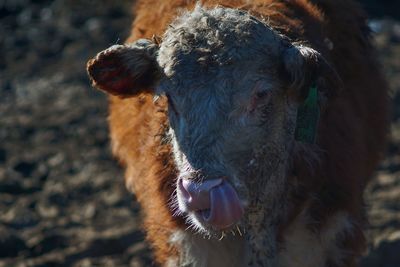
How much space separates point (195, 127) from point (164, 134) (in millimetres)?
653

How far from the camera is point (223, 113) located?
550 centimetres

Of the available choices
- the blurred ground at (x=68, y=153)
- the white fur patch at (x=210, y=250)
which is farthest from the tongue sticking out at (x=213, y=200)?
the blurred ground at (x=68, y=153)

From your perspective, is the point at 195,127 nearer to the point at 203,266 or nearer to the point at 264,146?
the point at 264,146

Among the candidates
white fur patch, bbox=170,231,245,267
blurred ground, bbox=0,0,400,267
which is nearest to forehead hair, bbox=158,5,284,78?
white fur patch, bbox=170,231,245,267

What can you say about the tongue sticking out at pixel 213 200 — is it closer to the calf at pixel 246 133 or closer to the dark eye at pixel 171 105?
the calf at pixel 246 133

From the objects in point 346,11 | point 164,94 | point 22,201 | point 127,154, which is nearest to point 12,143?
point 22,201

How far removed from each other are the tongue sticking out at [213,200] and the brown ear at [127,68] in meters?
0.80

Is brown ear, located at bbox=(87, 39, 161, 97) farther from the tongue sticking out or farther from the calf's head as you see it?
the tongue sticking out

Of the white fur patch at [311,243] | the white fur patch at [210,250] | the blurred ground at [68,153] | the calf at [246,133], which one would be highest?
the calf at [246,133]

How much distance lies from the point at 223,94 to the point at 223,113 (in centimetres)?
10

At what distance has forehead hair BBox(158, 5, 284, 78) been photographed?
561 cm

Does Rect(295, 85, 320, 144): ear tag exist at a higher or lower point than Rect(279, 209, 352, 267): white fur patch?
higher

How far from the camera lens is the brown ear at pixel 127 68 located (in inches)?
232

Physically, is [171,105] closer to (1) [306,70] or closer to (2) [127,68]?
(2) [127,68]
